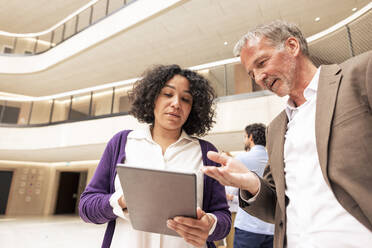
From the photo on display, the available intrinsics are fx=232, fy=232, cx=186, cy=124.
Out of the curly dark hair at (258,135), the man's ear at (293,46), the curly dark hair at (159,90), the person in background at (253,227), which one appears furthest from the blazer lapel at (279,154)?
the curly dark hair at (258,135)

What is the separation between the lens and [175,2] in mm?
5941

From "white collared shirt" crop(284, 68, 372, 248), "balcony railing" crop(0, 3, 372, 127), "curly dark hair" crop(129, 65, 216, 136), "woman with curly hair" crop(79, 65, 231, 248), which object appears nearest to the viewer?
"white collared shirt" crop(284, 68, 372, 248)

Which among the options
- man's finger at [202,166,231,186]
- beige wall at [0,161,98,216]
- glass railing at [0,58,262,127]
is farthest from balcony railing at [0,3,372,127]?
beige wall at [0,161,98,216]

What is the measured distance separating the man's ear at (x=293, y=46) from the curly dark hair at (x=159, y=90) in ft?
1.74

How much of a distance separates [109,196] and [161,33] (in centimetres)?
674

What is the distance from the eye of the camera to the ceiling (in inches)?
235

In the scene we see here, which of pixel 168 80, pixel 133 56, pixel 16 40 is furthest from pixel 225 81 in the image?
pixel 16 40

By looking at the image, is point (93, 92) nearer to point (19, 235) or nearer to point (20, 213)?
point (19, 235)

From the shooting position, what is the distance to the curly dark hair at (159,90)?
1445mm

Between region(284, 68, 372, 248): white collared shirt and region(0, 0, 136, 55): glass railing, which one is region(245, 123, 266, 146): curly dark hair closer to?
region(284, 68, 372, 248): white collared shirt

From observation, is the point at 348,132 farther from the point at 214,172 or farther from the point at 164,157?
the point at 164,157

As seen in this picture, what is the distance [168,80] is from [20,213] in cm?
1404

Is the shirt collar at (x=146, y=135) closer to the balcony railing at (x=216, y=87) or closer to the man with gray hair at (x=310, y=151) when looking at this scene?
the man with gray hair at (x=310, y=151)

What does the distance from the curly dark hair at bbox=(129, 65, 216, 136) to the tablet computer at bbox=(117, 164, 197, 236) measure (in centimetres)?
74
